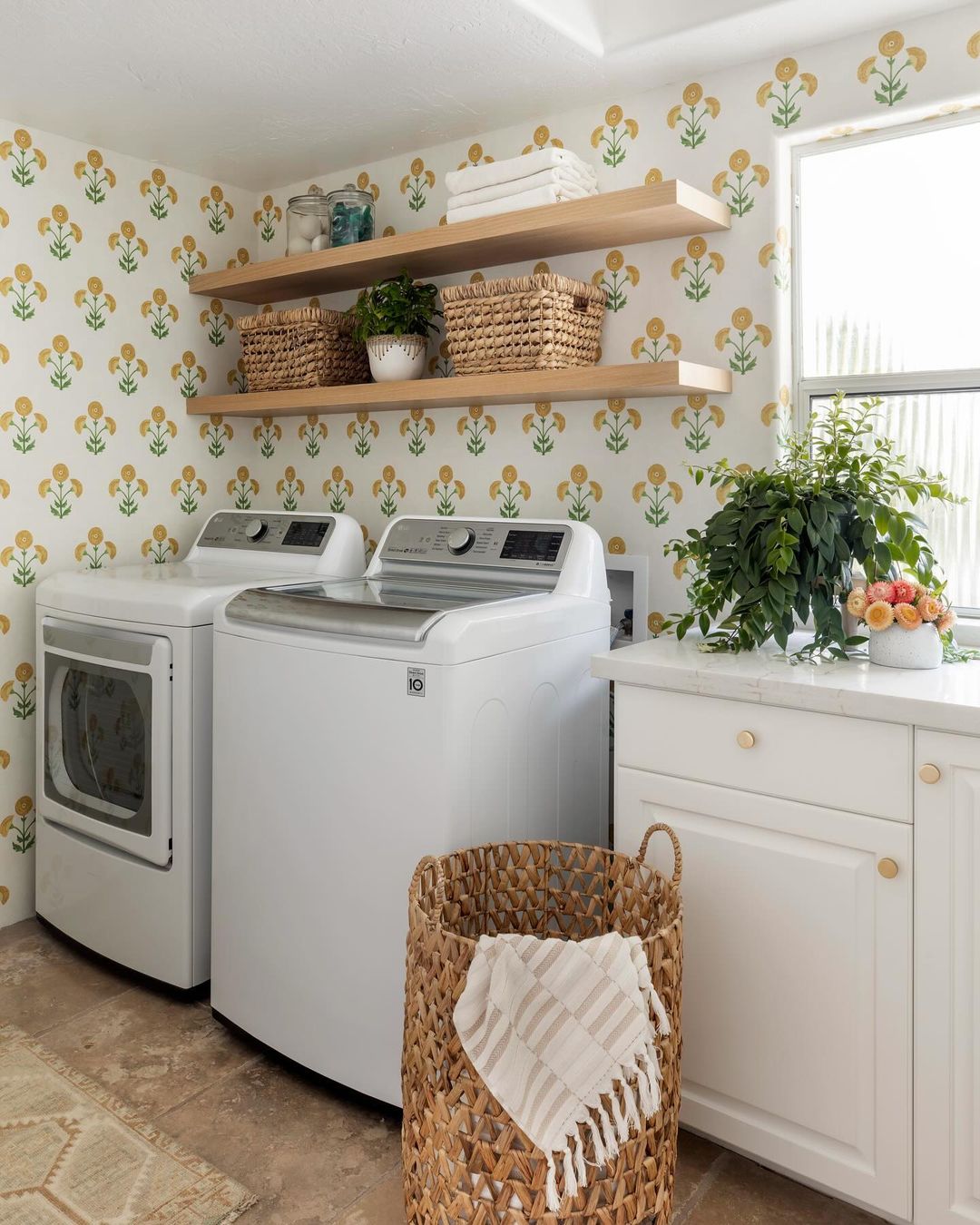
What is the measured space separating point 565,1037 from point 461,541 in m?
1.33

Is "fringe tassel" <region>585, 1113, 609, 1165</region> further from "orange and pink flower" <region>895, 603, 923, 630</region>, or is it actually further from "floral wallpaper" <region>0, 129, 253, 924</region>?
"floral wallpaper" <region>0, 129, 253, 924</region>

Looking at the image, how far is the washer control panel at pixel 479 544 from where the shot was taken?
229cm

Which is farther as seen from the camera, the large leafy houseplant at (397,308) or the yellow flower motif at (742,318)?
the large leafy houseplant at (397,308)

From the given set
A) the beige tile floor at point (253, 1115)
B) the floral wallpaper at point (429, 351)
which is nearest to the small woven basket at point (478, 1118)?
the beige tile floor at point (253, 1115)

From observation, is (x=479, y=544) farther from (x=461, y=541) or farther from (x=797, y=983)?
(x=797, y=983)

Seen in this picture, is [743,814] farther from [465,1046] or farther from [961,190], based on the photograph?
[961,190]

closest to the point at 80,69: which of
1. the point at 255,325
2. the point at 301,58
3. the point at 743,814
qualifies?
the point at 301,58

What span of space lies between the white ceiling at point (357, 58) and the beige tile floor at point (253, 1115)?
87.6 inches

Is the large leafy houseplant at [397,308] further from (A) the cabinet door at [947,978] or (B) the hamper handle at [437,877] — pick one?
(A) the cabinet door at [947,978]

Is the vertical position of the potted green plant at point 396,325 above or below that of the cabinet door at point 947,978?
above

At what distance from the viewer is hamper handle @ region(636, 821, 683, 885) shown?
1.63 m

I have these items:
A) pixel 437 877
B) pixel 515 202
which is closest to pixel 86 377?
pixel 515 202

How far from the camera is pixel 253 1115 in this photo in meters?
1.95

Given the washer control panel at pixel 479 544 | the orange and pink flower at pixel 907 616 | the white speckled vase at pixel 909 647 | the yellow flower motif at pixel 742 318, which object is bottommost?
the white speckled vase at pixel 909 647
